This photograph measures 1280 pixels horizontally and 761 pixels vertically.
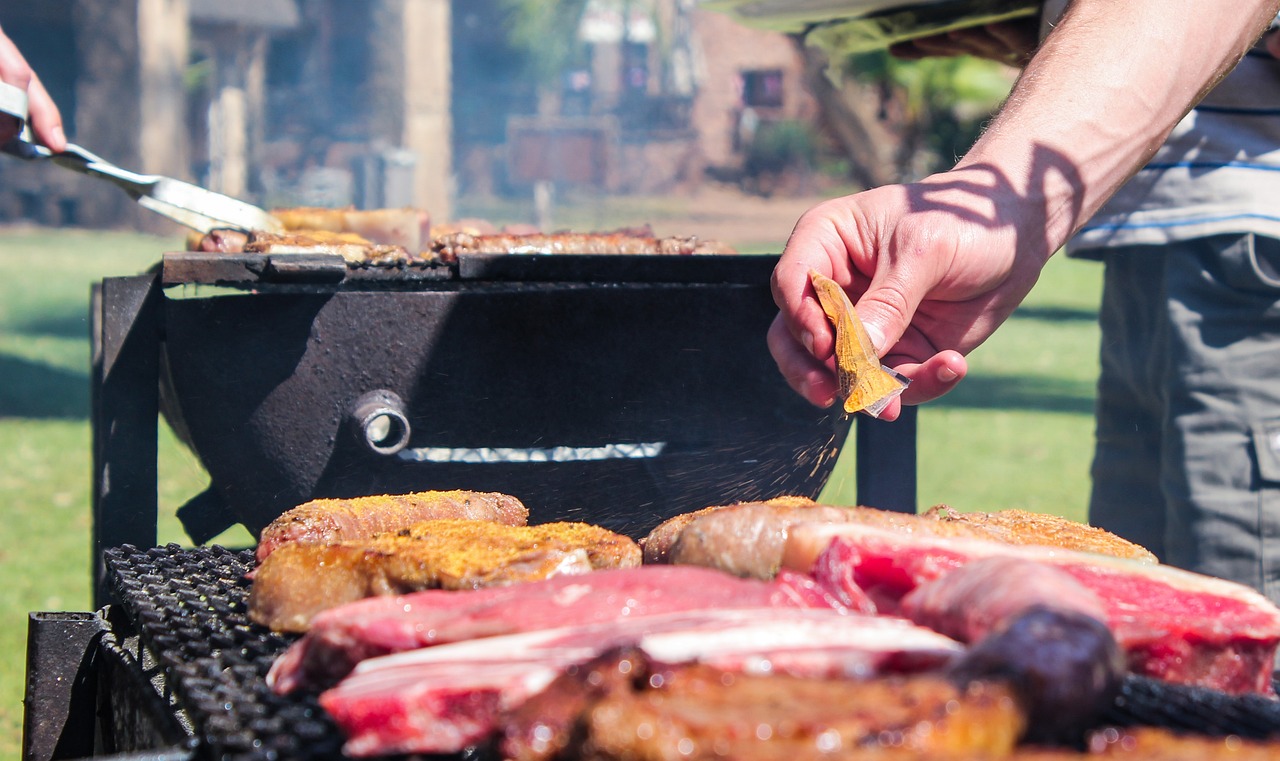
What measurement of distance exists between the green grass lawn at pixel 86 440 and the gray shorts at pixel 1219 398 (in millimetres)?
1014

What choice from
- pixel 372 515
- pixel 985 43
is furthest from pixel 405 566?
pixel 985 43

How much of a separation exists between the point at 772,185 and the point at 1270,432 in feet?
119

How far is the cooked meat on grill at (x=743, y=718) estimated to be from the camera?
1027 mm

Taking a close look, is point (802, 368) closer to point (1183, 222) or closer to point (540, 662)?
point (540, 662)

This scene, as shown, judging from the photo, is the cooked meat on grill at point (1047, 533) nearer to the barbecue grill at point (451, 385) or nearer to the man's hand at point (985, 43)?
the barbecue grill at point (451, 385)

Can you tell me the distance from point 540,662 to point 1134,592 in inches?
35.6

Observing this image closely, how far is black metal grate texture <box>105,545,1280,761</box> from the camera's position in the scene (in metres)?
1.36

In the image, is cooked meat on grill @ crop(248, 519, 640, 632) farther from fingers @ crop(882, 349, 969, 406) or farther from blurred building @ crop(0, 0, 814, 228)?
blurred building @ crop(0, 0, 814, 228)

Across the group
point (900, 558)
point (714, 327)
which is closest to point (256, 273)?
point (714, 327)

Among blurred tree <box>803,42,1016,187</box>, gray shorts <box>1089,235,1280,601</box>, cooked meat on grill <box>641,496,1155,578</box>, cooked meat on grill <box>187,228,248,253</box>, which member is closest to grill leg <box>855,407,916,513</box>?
gray shorts <box>1089,235,1280,601</box>

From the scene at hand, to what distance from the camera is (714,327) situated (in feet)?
10.1

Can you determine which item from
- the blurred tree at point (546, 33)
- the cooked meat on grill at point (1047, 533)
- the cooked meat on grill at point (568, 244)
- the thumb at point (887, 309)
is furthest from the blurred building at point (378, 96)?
the cooked meat on grill at point (1047, 533)

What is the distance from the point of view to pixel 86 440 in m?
9.70

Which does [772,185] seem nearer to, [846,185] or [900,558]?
[846,185]
